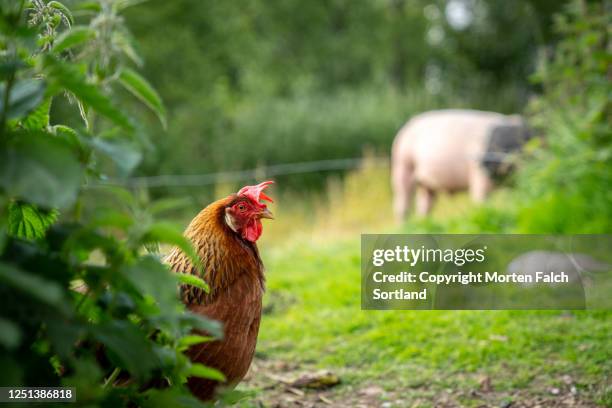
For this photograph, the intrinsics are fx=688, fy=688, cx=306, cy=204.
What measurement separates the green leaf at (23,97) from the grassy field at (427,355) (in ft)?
7.67

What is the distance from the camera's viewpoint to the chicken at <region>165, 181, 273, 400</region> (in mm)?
2443

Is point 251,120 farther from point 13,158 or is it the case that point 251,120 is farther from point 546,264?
point 13,158

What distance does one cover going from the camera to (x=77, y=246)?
1452mm

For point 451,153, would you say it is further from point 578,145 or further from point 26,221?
point 26,221

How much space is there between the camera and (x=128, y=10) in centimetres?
1452

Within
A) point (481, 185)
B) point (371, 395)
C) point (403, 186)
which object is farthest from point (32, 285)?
point (403, 186)

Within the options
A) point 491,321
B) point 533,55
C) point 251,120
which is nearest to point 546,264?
point 491,321

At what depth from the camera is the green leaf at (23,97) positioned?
4.28ft

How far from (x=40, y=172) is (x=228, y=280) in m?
1.40

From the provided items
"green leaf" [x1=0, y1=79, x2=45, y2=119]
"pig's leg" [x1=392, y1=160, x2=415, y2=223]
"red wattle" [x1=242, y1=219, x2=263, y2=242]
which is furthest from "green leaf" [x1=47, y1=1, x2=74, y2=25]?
"pig's leg" [x1=392, y1=160, x2=415, y2=223]

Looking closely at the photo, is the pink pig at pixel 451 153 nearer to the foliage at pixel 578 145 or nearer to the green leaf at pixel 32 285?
the foliage at pixel 578 145

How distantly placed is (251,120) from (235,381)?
1368 centimetres

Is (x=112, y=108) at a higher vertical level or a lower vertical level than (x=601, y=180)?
lower

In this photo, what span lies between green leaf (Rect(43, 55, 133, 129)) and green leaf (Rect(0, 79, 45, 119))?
0.04 m
